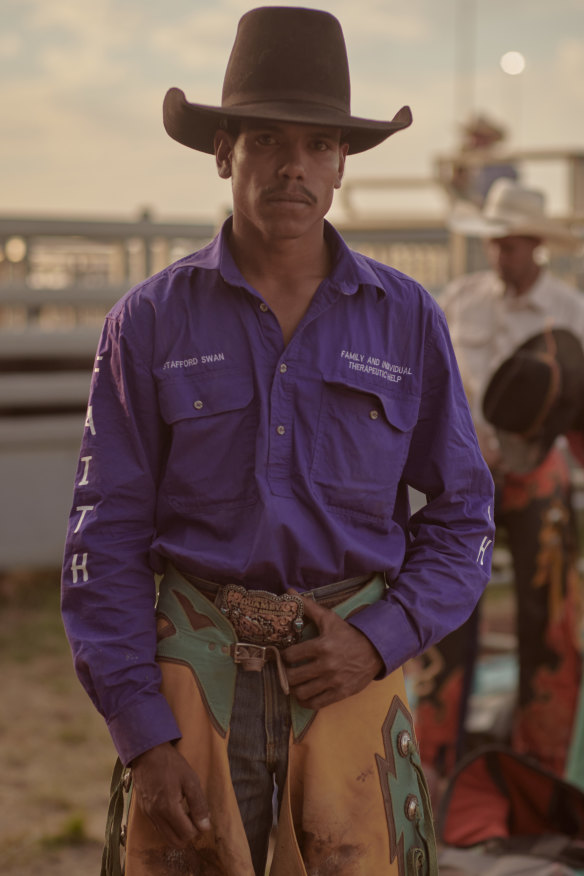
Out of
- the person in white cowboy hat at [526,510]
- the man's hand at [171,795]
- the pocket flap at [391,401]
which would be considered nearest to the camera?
the man's hand at [171,795]

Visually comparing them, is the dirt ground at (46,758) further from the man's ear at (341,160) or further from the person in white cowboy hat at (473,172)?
the person in white cowboy hat at (473,172)

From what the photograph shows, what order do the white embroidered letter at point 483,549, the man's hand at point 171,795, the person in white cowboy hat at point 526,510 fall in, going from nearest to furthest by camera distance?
the man's hand at point 171,795, the white embroidered letter at point 483,549, the person in white cowboy hat at point 526,510

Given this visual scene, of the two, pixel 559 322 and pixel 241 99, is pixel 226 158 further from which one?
pixel 559 322

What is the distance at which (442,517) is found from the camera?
207 cm

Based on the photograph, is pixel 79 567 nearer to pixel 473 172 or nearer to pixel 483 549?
pixel 483 549

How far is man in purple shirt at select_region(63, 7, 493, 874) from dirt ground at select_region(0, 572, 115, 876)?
2296 mm

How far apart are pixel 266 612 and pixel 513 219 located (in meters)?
3.32

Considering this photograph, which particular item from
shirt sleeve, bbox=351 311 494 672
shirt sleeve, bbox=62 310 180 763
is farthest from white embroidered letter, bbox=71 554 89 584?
shirt sleeve, bbox=351 311 494 672

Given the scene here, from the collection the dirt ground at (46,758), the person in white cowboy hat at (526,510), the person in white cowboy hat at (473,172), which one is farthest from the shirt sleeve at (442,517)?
the person in white cowboy hat at (473,172)

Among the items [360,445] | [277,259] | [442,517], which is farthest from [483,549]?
[277,259]

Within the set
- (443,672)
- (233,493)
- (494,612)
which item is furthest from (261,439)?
(494,612)

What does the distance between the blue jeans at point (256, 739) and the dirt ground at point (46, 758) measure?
225 centimetres

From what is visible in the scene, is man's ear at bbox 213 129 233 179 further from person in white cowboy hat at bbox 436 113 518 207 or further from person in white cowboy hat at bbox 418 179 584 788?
person in white cowboy hat at bbox 436 113 518 207

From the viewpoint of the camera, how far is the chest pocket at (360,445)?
77.2 inches
